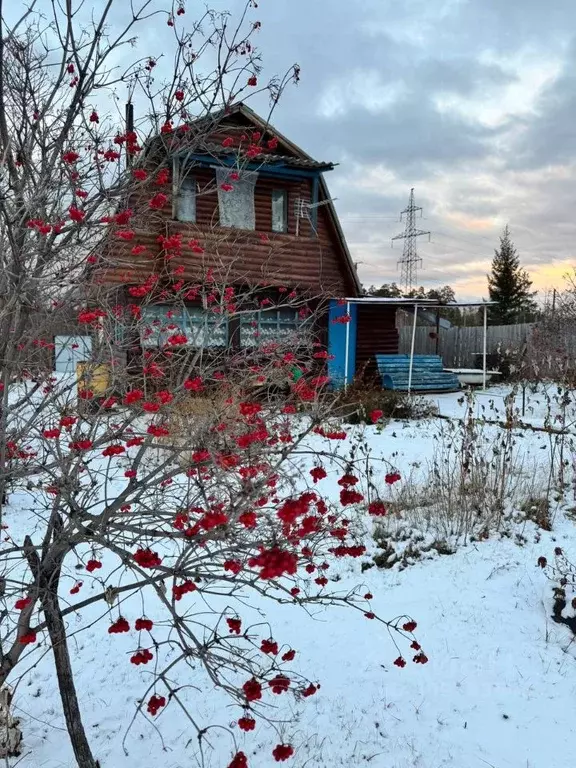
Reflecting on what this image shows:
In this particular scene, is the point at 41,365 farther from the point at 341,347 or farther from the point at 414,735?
the point at 341,347

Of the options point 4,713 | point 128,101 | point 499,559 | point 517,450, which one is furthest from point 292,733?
point 517,450

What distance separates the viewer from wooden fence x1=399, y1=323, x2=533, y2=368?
67.2 feet

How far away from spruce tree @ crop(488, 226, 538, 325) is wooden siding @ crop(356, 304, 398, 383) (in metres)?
17.7

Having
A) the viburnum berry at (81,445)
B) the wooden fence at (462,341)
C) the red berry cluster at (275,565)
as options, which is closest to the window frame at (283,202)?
the wooden fence at (462,341)

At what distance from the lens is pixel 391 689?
3.54 m

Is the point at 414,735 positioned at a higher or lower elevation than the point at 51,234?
lower

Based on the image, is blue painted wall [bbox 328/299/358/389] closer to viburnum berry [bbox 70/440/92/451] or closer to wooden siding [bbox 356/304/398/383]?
wooden siding [bbox 356/304/398/383]

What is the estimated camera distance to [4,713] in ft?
10.2

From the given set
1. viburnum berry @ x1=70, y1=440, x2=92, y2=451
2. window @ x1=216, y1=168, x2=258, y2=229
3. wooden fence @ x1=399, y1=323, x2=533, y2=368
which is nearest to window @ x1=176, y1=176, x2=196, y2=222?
window @ x1=216, y1=168, x2=258, y2=229

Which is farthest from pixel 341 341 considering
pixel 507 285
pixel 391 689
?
pixel 507 285

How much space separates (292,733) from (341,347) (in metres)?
11.9

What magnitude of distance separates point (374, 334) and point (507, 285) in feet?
64.5

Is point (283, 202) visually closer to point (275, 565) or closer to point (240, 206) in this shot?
point (240, 206)

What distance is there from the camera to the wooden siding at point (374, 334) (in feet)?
49.8
